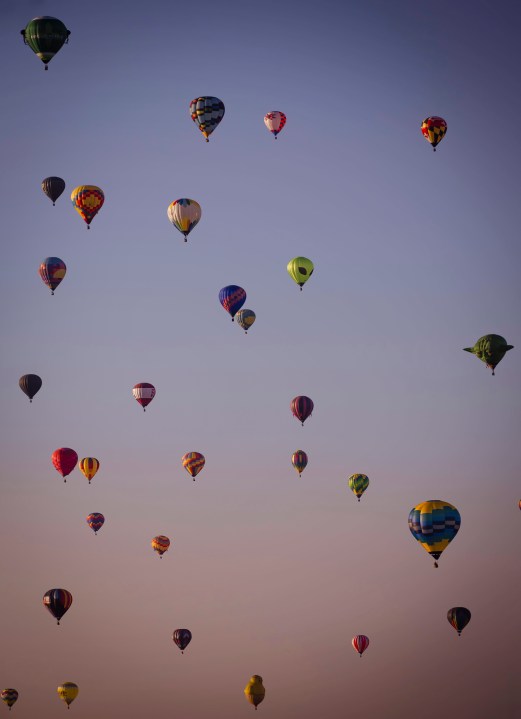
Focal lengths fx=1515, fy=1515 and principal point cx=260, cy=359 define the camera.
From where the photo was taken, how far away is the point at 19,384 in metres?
84.9

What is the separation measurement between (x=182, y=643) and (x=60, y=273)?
23.4 meters

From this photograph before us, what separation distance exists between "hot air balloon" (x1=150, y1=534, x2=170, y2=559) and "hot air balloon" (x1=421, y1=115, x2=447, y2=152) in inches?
1149

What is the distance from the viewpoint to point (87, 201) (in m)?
80.1

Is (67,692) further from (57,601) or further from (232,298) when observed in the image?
(232,298)

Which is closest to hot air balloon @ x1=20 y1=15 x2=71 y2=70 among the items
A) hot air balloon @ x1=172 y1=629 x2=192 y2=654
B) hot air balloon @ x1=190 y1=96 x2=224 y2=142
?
hot air balloon @ x1=190 y1=96 x2=224 y2=142

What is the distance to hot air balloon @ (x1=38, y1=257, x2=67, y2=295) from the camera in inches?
3238

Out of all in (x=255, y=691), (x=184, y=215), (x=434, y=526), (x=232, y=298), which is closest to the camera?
(x=434, y=526)

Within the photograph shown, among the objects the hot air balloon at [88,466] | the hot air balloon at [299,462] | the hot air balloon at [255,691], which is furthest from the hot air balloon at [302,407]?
the hot air balloon at [255,691]

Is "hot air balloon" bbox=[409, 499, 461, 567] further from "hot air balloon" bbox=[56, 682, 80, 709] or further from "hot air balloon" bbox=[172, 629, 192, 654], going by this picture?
"hot air balloon" bbox=[56, 682, 80, 709]

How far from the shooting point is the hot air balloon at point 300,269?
83062mm

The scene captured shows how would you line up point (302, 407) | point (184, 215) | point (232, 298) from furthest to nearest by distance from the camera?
1. point (302, 407)
2. point (232, 298)
3. point (184, 215)

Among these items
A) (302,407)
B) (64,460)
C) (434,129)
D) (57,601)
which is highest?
(434,129)

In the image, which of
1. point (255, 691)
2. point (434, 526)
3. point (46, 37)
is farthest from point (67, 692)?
point (46, 37)

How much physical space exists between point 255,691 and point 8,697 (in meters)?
15.9
